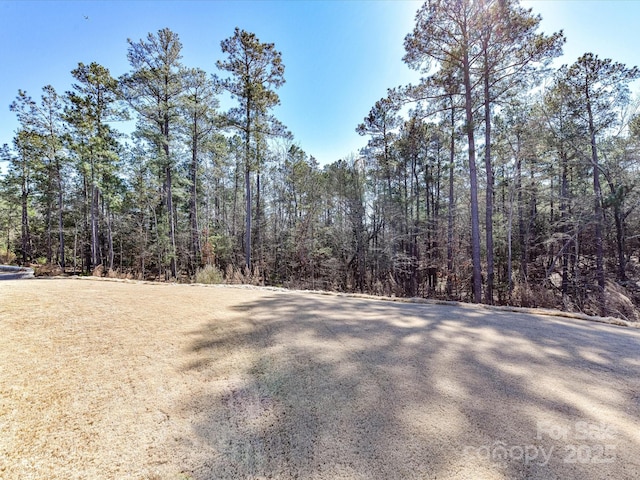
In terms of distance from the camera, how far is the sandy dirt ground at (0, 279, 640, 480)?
4.00 feet

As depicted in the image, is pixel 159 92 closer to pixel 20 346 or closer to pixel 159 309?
pixel 159 309

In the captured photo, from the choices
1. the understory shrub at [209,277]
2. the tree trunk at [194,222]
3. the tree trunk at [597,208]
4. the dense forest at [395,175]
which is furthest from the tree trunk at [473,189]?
the tree trunk at [194,222]

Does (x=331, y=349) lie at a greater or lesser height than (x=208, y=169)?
lesser

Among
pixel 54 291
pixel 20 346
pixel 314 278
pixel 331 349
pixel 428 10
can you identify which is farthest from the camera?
pixel 314 278

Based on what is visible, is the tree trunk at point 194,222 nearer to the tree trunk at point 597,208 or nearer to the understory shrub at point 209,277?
the understory shrub at point 209,277

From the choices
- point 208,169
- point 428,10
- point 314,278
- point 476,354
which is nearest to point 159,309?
point 476,354

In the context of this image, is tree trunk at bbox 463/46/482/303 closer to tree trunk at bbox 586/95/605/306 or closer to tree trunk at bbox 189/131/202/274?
tree trunk at bbox 586/95/605/306

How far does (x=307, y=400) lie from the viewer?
66.4 inches

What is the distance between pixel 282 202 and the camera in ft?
60.5

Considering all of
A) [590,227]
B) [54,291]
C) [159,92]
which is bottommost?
[54,291]

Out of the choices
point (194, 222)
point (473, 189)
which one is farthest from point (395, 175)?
point (194, 222)

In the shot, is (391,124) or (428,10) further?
(391,124)

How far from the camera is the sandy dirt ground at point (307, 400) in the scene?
122 cm

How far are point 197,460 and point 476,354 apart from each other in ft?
7.52
